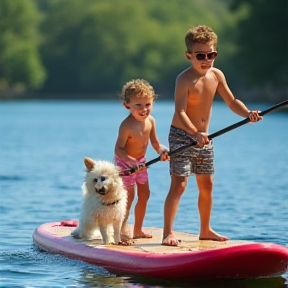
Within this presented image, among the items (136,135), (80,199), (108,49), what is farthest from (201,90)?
(108,49)

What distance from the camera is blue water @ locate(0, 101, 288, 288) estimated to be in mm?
9453

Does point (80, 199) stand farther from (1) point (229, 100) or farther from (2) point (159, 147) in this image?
(1) point (229, 100)

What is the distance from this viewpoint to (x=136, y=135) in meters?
9.73

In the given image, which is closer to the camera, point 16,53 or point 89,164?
point 89,164

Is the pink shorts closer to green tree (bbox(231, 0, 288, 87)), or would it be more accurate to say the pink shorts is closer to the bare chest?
the bare chest

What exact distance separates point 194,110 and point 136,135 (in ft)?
2.12

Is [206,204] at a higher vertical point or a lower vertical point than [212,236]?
higher

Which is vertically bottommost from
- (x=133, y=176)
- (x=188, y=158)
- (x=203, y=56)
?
(x=133, y=176)

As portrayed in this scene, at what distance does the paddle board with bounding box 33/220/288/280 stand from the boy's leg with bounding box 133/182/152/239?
308mm

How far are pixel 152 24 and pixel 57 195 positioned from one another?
9853cm

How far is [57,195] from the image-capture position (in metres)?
17.0

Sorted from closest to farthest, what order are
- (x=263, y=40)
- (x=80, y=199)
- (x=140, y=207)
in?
(x=140, y=207), (x=80, y=199), (x=263, y=40)

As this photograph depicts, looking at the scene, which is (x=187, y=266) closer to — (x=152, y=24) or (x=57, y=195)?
(x=57, y=195)

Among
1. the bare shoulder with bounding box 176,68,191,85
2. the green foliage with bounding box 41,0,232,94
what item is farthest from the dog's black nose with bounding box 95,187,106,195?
the green foliage with bounding box 41,0,232,94
